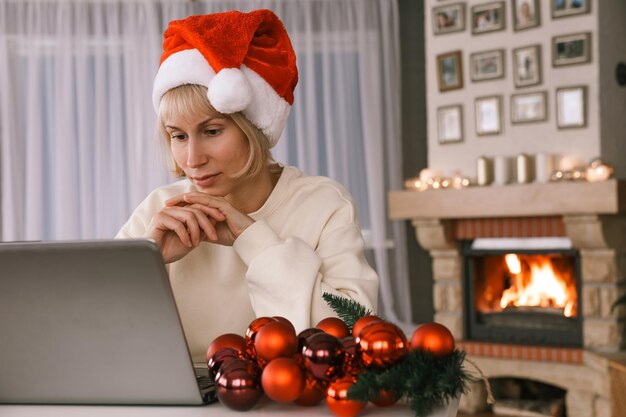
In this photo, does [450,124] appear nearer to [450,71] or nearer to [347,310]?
[450,71]

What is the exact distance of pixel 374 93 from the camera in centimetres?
491

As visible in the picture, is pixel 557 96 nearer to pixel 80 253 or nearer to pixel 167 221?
pixel 167 221

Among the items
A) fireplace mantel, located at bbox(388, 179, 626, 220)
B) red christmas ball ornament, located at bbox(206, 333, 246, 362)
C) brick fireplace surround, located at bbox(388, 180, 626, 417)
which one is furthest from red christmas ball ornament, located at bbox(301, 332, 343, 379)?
fireplace mantel, located at bbox(388, 179, 626, 220)

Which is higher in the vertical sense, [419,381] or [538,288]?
[419,381]

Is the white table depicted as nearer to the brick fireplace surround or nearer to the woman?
the woman

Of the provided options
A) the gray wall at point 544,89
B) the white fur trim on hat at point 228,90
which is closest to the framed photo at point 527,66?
the gray wall at point 544,89

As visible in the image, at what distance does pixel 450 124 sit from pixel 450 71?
0.92 feet

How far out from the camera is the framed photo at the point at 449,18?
4.38 m

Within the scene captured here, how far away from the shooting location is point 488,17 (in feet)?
14.1

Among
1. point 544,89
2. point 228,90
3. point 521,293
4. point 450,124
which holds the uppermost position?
point 544,89

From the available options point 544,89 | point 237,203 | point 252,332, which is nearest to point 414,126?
point 544,89

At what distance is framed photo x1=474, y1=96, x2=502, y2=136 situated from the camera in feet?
14.0

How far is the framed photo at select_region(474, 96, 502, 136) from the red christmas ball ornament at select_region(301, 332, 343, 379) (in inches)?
142

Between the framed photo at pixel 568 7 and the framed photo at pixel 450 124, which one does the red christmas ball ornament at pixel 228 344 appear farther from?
the framed photo at pixel 450 124
